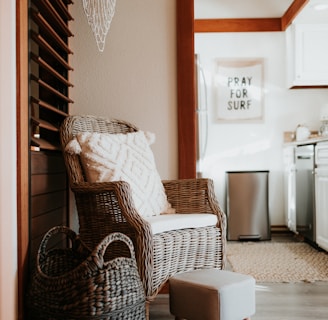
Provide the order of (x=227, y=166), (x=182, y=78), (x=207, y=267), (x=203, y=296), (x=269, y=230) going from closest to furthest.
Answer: (x=203, y=296) → (x=207, y=267) → (x=182, y=78) → (x=269, y=230) → (x=227, y=166)

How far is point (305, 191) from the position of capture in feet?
14.8

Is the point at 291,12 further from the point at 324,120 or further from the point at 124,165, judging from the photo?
the point at 124,165

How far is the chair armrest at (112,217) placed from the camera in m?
2.08

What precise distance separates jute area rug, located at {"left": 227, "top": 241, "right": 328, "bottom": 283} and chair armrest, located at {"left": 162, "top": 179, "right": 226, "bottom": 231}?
2.87 ft

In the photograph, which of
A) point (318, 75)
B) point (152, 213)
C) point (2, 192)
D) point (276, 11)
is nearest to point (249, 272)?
point (152, 213)

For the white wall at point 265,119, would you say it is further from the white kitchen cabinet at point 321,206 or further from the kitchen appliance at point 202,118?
the white kitchen cabinet at point 321,206

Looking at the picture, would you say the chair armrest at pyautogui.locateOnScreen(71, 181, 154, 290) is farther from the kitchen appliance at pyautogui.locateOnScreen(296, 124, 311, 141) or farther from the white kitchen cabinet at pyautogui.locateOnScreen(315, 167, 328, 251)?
the kitchen appliance at pyautogui.locateOnScreen(296, 124, 311, 141)

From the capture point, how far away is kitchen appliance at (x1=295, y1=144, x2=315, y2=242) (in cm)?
429

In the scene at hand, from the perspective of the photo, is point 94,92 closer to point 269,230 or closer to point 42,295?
point 42,295

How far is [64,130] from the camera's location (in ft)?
8.45

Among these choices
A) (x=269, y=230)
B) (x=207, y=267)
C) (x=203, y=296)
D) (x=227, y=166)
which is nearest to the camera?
(x=203, y=296)

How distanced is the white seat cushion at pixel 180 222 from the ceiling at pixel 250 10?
9.90ft

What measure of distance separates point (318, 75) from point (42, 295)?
426 cm

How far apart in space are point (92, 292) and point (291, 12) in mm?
4267
